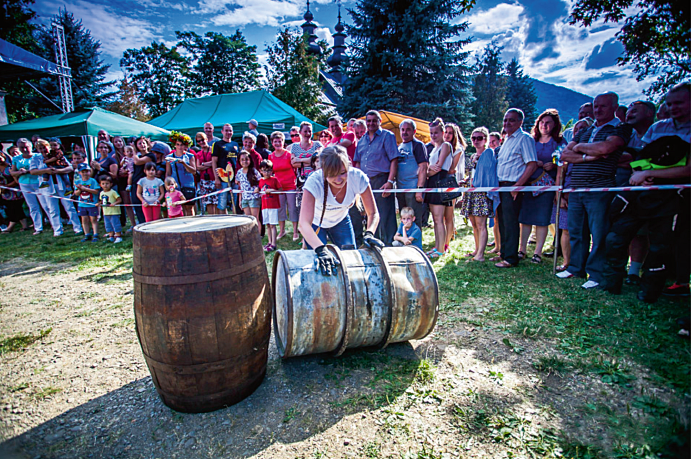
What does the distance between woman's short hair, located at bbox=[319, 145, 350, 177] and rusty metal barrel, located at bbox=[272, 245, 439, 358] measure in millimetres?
689

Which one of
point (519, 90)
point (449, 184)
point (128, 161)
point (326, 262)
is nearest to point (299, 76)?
point (128, 161)

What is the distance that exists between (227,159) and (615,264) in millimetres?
7288

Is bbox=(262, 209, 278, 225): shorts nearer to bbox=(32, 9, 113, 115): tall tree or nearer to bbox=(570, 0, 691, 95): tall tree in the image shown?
bbox=(570, 0, 691, 95): tall tree

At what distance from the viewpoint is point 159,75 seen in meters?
36.9

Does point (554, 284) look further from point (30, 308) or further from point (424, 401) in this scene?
point (30, 308)

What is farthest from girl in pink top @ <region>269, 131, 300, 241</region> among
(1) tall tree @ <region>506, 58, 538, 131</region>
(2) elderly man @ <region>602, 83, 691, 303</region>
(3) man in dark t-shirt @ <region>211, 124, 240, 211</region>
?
(1) tall tree @ <region>506, 58, 538, 131</region>

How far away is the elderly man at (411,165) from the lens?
5.66 meters

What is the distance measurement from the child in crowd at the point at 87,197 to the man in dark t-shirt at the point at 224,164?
3.04 m

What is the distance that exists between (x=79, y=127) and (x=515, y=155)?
1313cm

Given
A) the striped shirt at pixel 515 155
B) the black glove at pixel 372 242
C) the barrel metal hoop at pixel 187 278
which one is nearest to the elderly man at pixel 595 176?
the striped shirt at pixel 515 155

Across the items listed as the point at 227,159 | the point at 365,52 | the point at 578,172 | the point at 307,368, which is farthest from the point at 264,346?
the point at 365,52

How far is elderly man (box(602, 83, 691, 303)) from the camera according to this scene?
3.35 meters

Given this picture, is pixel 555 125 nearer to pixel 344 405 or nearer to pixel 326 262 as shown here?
pixel 326 262

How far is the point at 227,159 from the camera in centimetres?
768
